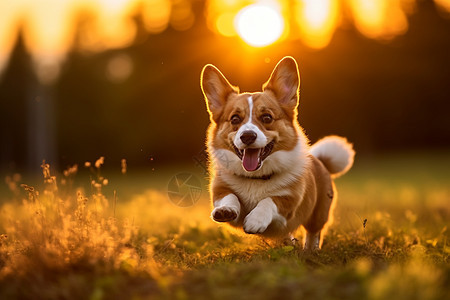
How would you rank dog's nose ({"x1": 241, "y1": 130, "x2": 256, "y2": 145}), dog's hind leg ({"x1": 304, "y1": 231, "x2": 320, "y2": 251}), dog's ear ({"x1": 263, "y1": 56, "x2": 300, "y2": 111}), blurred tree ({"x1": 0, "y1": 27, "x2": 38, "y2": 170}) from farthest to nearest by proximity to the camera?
blurred tree ({"x1": 0, "y1": 27, "x2": 38, "y2": 170})
dog's hind leg ({"x1": 304, "y1": 231, "x2": 320, "y2": 251})
dog's ear ({"x1": 263, "y1": 56, "x2": 300, "y2": 111})
dog's nose ({"x1": 241, "y1": 130, "x2": 256, "y2": 145})

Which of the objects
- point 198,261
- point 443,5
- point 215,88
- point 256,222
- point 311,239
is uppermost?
point 215,88

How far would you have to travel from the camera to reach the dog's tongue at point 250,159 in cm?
459

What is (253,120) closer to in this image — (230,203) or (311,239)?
(230,203)

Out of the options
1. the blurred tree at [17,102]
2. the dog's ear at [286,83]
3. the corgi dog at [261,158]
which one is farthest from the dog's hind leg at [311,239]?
the blurred tree at [17,102]

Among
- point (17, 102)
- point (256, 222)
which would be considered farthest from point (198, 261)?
point (17, 102)

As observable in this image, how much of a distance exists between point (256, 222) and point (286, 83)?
159cm

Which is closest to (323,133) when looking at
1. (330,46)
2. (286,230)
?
(330,46)

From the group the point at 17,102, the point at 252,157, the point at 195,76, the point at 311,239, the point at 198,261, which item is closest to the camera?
the point at 198,261

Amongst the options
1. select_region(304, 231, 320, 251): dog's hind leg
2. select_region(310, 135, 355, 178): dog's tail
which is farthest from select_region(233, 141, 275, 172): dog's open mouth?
select_region(310, 135, 355, 178): dog's tail

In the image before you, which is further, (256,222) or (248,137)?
(248,137)

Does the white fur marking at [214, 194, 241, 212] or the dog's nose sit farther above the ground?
the dog's nose

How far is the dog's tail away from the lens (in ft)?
19.8

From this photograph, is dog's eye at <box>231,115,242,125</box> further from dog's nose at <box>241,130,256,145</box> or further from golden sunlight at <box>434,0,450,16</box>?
golden sunlight at <box>434,0,450,16</box>

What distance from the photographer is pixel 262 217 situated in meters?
4.20
